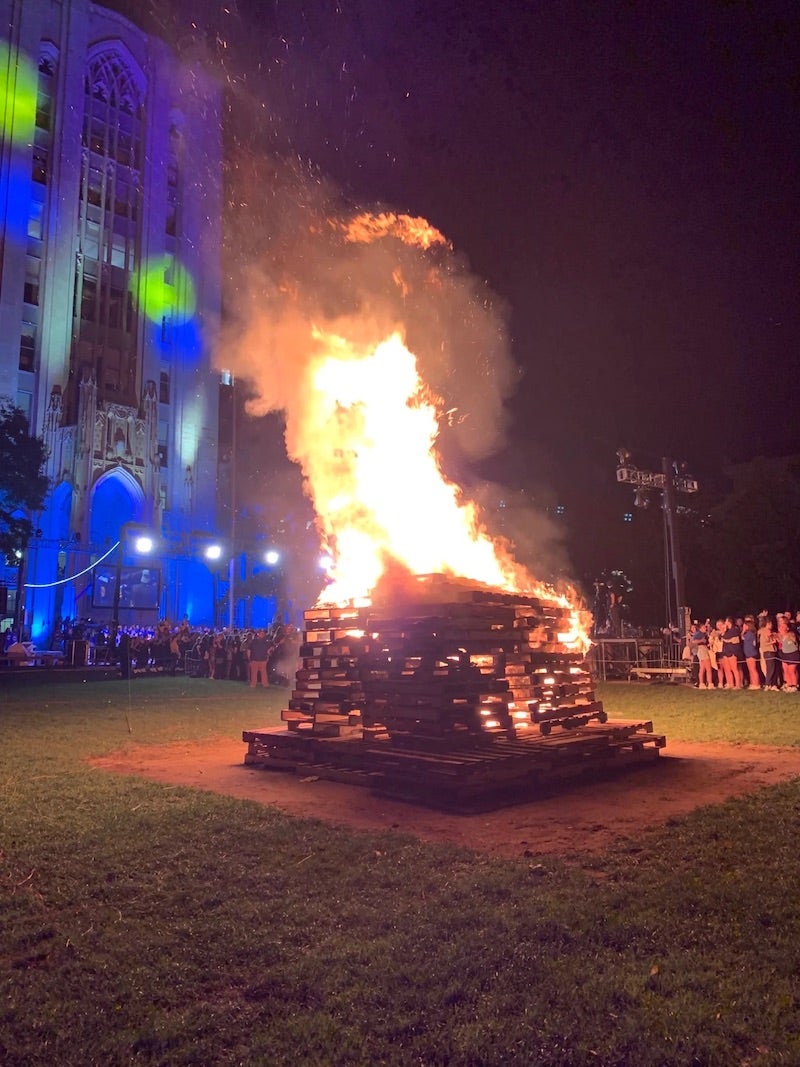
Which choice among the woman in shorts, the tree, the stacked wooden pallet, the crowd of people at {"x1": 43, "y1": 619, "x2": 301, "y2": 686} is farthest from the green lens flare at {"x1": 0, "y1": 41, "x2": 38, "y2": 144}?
the woman in shorts

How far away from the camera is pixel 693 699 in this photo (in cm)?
1933

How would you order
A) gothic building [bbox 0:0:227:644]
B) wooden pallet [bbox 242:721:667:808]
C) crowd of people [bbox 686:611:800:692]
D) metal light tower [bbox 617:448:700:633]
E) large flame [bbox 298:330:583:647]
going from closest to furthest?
wooden pallet [bbox 242:721:667:808] → large flame [bbox 298:330:583:647] → crowd of people [bbox 686:611:800:692] → metal light tower [bbox 617:448:700:633] → gothic building [bbox 0:0:227:644]

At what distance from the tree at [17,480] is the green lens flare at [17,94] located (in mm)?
21508

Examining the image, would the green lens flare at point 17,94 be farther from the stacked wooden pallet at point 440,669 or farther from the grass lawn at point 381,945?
the grass lawn at point 381,945

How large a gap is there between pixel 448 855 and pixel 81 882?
9.24 ft

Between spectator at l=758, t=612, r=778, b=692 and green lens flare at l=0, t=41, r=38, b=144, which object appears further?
green lens flare at l=0, t=41, r=38, b=144

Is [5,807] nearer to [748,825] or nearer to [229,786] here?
[229,786]

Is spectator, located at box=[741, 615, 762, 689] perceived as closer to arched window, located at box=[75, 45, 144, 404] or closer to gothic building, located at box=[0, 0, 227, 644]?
gothic building, located at box=[0, 0, 227, 644]

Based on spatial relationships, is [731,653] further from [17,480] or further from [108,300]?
[108,300]

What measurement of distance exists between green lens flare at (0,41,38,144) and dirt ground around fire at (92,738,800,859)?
52.9m

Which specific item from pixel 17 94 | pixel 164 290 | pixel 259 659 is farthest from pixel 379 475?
pixel 17 94

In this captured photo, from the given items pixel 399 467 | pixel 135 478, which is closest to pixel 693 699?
pixel 399 467

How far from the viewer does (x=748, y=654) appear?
2153 cm

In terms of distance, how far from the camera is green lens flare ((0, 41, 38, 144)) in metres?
49.8
